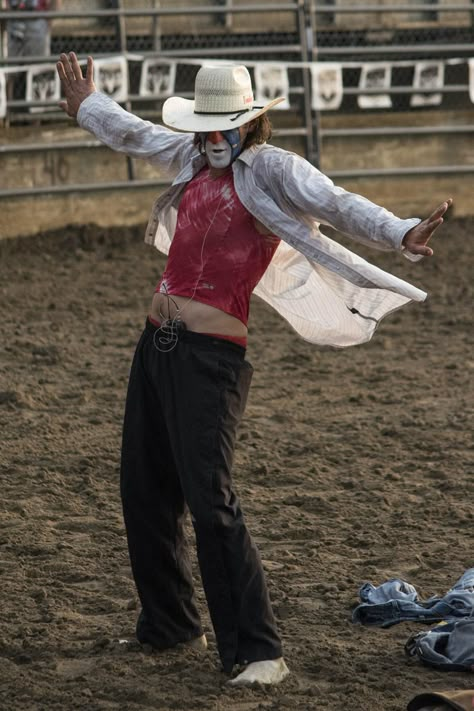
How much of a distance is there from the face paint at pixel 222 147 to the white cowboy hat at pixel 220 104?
0.12 feet

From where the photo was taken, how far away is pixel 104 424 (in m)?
7.23

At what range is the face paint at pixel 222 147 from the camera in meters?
4.07

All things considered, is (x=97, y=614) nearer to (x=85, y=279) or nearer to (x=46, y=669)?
(x=46, y=669)

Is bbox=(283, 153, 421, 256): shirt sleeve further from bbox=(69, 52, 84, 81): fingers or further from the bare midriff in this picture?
bbox=(69, 52, 84, 81): fingers

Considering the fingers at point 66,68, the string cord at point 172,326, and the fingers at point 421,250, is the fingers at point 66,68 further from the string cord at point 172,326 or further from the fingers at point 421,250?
the fingers at point 421,250

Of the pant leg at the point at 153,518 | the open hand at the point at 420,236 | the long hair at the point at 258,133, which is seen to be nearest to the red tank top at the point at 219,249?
the long hair at the point at 258,133

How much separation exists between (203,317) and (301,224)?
1.46 ft

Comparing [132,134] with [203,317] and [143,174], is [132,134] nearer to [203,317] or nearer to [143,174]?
[203,317]

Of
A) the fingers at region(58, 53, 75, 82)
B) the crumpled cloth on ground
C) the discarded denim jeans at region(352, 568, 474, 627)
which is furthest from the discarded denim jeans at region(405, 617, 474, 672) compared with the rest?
the fingers at region(58, 53, 75, 82)

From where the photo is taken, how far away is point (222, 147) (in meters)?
4.08

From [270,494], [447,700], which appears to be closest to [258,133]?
[447,700]

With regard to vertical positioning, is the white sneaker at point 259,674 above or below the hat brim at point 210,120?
below

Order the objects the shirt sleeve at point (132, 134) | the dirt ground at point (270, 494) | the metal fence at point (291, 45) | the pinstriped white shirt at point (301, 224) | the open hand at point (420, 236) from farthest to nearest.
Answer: the metal fence at point (291, 45) → the shirt sleeve at point (132, 134) → the dirt ground at point (270, 494) → the pinstriped white shirt at point (301, 224) → the open hand at point (420, 236)

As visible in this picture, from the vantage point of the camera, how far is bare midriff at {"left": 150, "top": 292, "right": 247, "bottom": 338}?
4.12 meters
